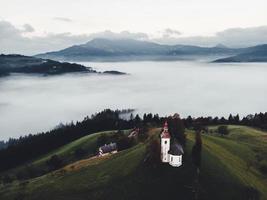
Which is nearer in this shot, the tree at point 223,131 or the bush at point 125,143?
the bush at point 125,143

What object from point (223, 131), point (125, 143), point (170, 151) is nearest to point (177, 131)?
point (170, 151)

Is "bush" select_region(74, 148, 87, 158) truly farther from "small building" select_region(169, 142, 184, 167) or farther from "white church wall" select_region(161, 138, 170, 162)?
"small building" select_region(169, 142, 184, 167)

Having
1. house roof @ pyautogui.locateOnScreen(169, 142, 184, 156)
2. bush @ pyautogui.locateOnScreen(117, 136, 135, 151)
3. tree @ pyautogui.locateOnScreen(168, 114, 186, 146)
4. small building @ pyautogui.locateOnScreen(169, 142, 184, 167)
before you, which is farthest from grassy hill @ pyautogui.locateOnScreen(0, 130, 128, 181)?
small building @ pyautogui.locateOnScreen(169, 142, 184, 167)

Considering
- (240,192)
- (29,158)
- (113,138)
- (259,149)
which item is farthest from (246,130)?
(29,158)

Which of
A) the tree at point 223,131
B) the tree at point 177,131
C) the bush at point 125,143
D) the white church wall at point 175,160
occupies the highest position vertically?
the tree at point 177,131

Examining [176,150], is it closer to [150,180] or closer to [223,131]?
[150,180]

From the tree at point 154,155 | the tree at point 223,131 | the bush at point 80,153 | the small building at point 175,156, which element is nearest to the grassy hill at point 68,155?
the bush at point 80,153

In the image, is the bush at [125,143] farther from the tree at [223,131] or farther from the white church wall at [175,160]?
the tree at [223,131]

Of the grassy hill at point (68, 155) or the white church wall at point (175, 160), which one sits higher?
the white church wall at point (175, 160)
